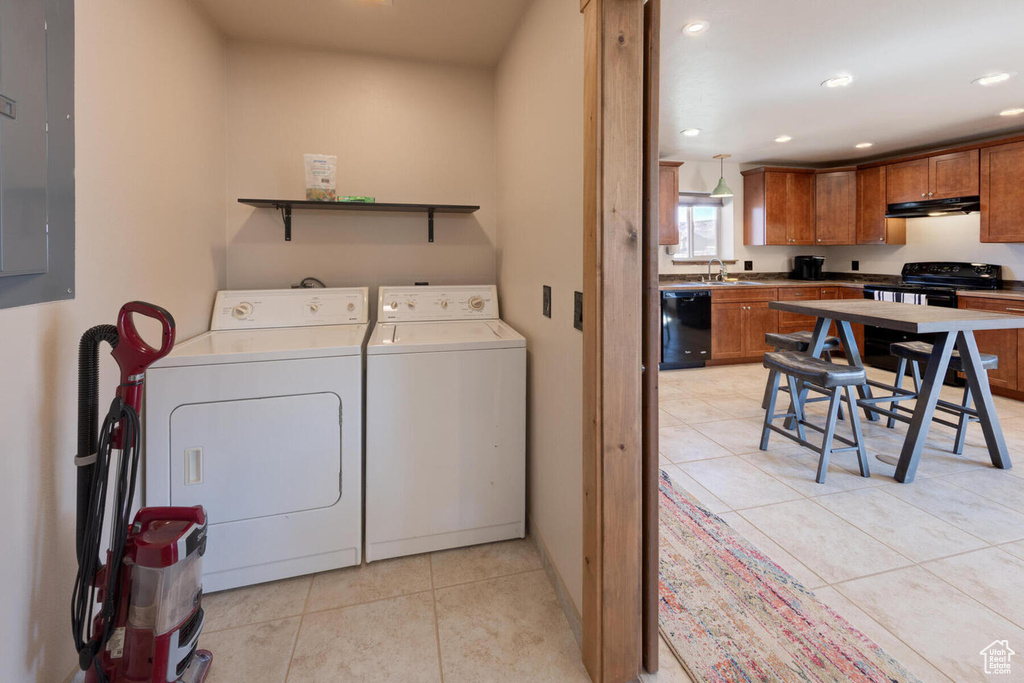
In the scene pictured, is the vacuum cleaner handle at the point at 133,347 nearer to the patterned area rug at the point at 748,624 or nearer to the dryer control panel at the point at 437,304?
the dryer control panel at the point at 437,304

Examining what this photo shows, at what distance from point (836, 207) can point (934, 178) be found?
3.11 ft

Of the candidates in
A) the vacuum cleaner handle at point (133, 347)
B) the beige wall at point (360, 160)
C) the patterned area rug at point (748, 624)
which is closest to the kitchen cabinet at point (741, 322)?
the beige wall at point (360, 160)

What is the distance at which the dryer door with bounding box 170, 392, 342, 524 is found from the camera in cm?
158

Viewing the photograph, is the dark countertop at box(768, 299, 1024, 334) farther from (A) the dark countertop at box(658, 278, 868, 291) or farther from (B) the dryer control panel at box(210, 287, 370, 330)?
(B) the dryer control panel at box(210, 287, 370, 330)

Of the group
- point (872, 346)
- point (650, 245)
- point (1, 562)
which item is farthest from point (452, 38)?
point (872, 346)

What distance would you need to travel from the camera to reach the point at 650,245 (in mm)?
1246

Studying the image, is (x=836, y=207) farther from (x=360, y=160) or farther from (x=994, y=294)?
(x=360, y=160)

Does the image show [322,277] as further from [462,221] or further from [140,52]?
[140,52]

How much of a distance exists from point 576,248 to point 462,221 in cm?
138

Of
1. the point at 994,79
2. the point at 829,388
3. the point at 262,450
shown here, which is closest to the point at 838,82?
the point at 994,79

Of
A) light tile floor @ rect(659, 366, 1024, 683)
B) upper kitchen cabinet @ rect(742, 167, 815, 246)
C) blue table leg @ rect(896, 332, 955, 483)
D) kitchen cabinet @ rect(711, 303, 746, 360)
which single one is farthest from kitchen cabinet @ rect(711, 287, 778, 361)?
blue table leg @ rect(896, 332, 955, 483)

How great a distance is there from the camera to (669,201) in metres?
5.19

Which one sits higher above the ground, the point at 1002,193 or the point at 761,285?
the point at 1002,193

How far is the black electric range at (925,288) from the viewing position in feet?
14.4
